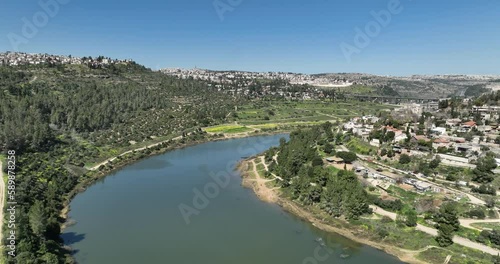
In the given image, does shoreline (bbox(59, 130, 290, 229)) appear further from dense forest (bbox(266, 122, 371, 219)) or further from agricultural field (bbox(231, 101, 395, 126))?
dense forest (bbox(266, 122, 371, 219))

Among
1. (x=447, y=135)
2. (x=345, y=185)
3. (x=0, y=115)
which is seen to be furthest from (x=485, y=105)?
(x=0, y=115)

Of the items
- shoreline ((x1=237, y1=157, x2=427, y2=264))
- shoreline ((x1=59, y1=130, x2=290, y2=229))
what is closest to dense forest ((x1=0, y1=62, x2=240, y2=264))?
shoreline ((x1=59, y1=130, x2=290, y2=229))

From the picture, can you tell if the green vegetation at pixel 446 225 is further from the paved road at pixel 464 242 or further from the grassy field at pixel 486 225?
the grassy field at pixel 486 225

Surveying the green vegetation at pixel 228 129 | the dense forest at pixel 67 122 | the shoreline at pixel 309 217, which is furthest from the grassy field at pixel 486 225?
the green vegetation at pixel 228 129

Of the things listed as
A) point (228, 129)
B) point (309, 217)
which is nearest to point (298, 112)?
point (228, 129)

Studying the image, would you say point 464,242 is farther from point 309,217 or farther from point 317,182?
point 317,182
